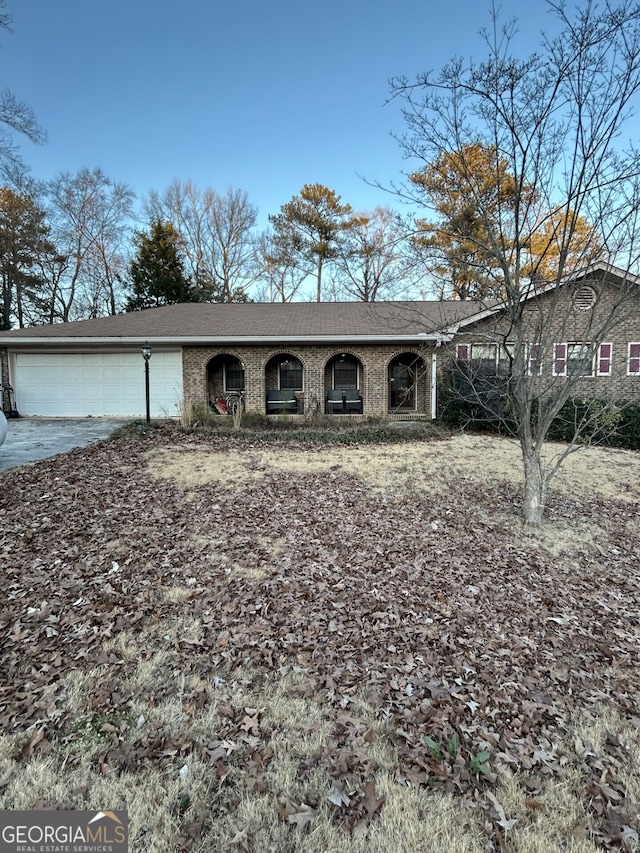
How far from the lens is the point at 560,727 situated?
2.12m

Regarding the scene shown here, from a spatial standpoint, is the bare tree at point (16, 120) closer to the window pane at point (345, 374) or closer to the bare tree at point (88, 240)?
the window pane at point (345, 374)

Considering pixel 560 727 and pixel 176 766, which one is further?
→ pixel 560 727

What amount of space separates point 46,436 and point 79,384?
3.97m

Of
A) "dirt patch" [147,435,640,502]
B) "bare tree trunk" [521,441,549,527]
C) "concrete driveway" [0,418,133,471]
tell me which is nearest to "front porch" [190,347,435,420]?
"concrete driveway" [0,418,133,471]

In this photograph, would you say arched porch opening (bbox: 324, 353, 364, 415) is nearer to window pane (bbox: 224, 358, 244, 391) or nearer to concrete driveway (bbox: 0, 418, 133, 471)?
window pane (bbox: 224, 358, 244, 391)

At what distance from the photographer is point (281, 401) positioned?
43.8 feet

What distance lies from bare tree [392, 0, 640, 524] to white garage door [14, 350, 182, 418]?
34.8ft

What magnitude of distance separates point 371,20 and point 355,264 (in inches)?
618

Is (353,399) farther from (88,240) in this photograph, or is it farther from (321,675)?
(88,240)

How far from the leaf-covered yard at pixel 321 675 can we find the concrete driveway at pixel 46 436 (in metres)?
2.67

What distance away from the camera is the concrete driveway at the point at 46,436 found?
24.8 ft

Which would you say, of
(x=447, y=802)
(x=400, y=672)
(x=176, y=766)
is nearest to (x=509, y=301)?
(x=400, y=672)

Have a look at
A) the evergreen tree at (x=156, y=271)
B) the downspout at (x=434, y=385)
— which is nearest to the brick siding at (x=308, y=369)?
the downspout at (x=434, y=385)

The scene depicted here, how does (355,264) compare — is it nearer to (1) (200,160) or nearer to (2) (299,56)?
(1) (200,160)
